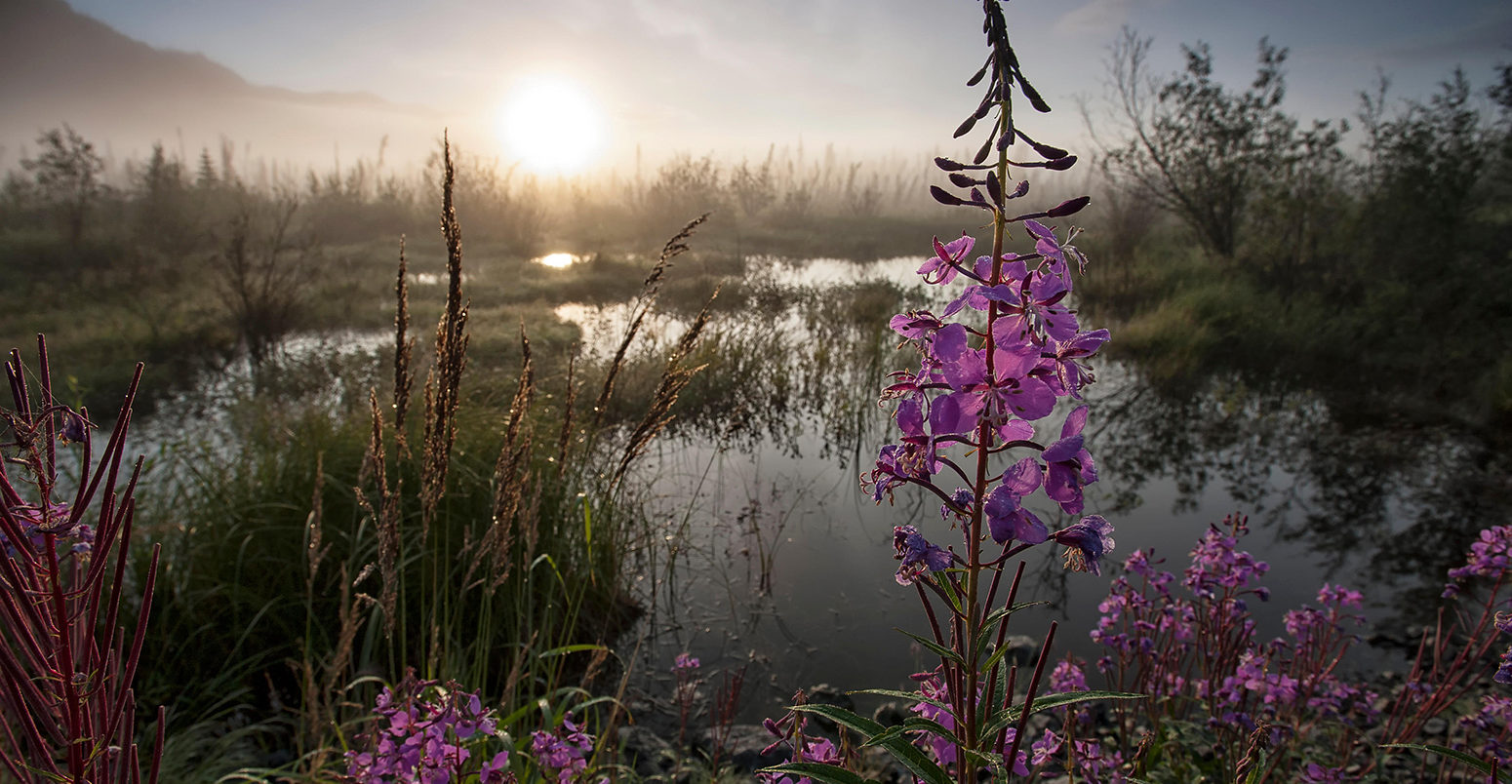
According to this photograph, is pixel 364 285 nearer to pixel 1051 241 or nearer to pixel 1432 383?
pixel 1051 241

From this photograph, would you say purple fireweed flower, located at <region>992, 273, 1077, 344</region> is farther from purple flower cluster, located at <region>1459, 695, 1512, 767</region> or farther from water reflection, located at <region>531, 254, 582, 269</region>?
water reflection, located at <region>531, 254, 582, 269</region>

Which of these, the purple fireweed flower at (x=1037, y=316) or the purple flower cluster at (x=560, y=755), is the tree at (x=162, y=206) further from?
the purple fireweed flower at (x=1037, y=316)

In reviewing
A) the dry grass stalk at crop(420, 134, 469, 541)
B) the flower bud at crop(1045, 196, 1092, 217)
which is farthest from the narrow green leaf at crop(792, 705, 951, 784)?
the dry grass stalk at crop(420, 134, 469, 541)

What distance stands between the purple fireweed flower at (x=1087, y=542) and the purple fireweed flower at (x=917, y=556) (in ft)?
0.51

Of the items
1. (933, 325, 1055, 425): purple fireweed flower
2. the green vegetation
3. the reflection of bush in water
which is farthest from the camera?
the green vegetation

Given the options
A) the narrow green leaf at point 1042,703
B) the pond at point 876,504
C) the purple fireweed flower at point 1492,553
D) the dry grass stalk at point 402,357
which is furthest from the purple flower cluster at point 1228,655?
the dry grass stalk at point 402,357

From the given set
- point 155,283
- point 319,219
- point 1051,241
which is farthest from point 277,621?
point 319,219

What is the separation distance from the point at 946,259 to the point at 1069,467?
11.9 inches

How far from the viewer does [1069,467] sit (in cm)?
85

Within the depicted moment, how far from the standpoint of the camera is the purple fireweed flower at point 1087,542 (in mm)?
884

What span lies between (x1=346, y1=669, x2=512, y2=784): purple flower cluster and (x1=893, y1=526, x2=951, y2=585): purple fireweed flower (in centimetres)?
100

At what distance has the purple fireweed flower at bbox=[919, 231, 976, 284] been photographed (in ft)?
2.96

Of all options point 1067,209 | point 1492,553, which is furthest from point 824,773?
point 1492,553

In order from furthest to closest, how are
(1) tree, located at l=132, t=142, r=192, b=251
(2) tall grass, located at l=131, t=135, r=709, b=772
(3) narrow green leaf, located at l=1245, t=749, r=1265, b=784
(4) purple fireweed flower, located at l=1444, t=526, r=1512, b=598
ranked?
(1) tree, located at l=132, t=142, r=192, b=251, (2) tall grass, located at l=131, t=135, r=709, b=772, (4) purple fireweed flower, located at l=1444, t=526, r=1512, b=598, (3) narrow green leaf, located at l=1245, t=749, r=1265, b=784
